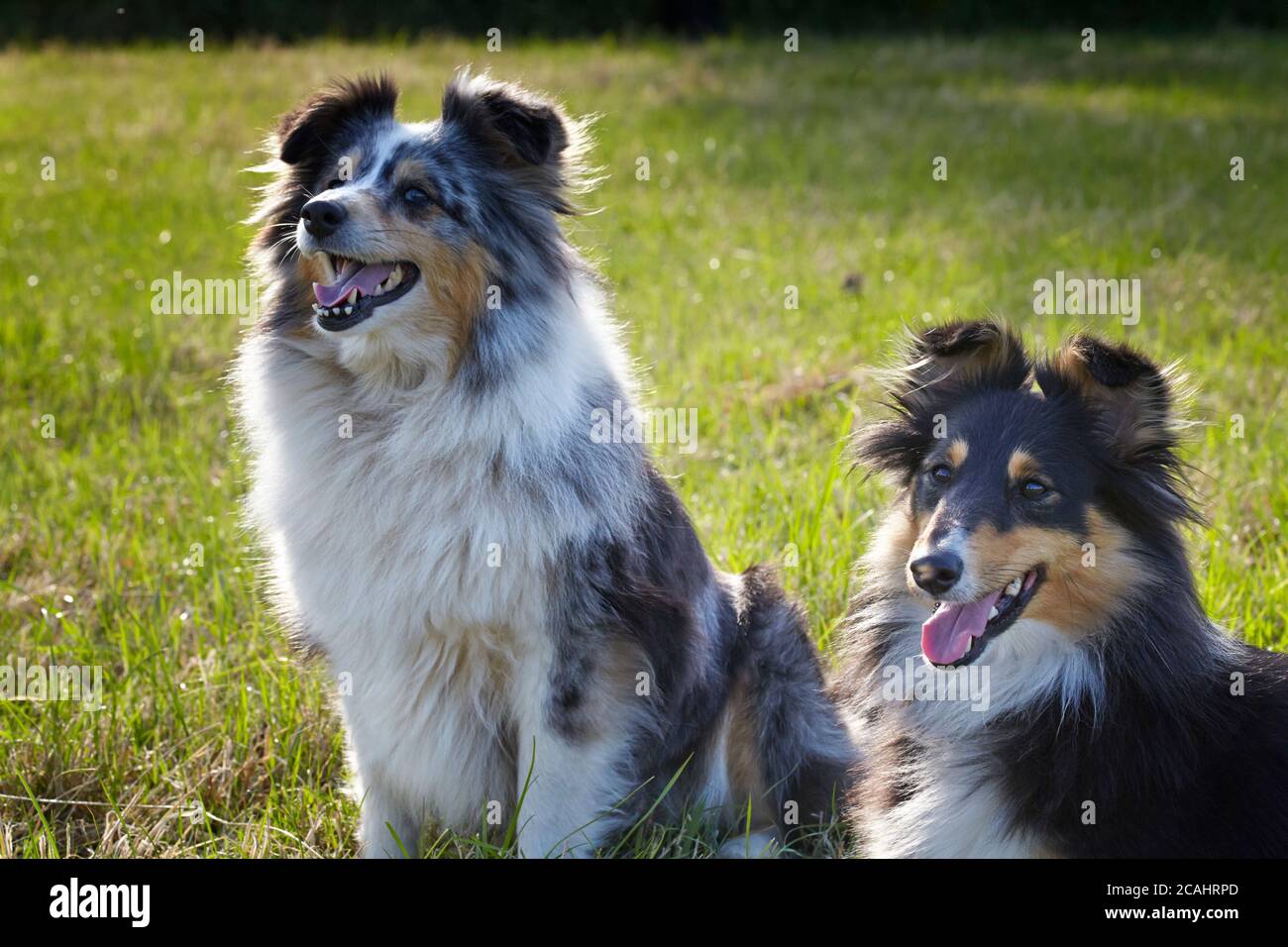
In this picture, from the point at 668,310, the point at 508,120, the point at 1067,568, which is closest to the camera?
the point at 1067,568

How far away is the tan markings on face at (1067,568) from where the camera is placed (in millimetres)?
3057

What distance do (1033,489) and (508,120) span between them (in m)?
1.94

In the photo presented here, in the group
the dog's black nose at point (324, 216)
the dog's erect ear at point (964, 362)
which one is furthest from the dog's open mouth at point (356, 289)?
the dog's erect ear at point (964, 362)

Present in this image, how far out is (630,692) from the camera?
359cm

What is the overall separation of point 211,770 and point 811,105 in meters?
13.4

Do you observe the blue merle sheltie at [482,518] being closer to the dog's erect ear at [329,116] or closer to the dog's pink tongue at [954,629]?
the dog's erect ear at [329,116]

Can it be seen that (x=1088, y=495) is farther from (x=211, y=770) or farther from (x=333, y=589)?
(x=211, y=770)

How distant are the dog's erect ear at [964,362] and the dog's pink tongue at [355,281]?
1.60 metres

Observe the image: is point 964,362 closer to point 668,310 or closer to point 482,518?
point 482,518

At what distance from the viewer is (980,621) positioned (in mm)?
3113

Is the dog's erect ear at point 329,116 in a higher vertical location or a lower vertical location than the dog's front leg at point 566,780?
higher

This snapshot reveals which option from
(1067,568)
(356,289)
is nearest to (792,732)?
(1067,568)

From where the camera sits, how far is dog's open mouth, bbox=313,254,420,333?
361cm

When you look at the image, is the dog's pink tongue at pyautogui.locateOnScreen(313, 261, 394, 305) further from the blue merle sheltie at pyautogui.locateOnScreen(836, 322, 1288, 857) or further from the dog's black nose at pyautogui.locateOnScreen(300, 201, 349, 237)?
the blue merle sheltie at pyautogui.locateOnScreen(836, 322, 1288, 857)
